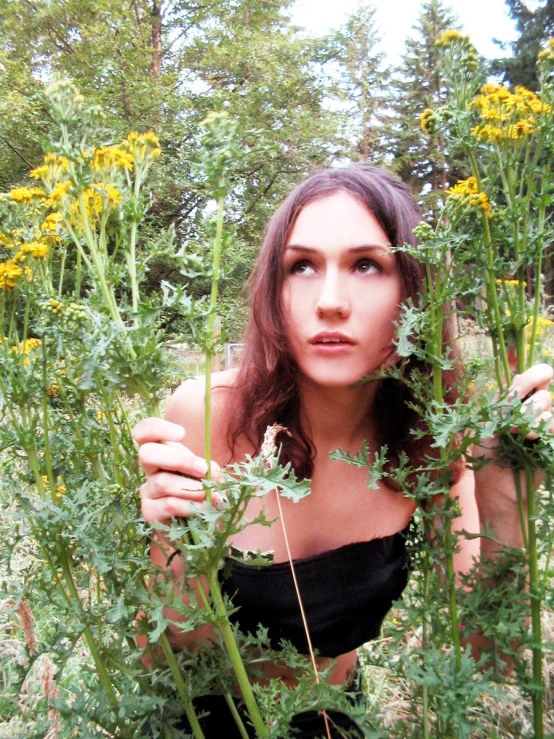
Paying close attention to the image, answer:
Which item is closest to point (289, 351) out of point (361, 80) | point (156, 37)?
point (156, 37)

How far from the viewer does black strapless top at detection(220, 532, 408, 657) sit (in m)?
1.39

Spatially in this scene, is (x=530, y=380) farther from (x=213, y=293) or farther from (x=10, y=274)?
(x=10, y=274)

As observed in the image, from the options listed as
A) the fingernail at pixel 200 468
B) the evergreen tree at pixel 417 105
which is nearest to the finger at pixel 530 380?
the fingernail at pixel 200 468

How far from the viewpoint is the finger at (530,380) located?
83cm

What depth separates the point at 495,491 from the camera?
1.03 m

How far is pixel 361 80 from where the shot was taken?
561 inches

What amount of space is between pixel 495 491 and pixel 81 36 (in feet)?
36.5

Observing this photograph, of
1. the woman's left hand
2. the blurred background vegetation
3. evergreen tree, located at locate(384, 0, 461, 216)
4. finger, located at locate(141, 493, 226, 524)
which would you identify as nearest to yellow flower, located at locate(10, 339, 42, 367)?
finger, located at locate(141, 493, 226, 524)

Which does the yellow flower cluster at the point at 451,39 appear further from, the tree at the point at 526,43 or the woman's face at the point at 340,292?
the tree at the point at 526,43

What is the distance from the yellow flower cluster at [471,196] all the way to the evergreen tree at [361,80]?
447 inches

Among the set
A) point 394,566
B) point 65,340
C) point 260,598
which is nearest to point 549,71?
point 65,340

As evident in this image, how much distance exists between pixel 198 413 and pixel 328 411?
337mm

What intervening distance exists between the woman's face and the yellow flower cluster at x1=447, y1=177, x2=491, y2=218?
24 cm

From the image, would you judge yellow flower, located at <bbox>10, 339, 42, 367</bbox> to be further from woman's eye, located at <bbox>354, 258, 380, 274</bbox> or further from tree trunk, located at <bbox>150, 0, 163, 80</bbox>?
tree trunk, located at <bbox>150, 0, 163, 80</bbox>
